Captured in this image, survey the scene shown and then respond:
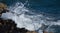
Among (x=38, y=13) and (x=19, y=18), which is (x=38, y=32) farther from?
(x=38, y=13)

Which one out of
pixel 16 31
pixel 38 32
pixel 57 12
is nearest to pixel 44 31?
pixel 38 32

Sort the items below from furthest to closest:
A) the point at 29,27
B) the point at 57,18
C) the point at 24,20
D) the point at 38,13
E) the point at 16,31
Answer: the point at 38,13 < the point at 57,18 < the point at 24,20 < the point at 29,27 < the point at 16,31

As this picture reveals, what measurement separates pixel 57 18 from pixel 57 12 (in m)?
1.03

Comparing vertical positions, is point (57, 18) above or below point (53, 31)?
above

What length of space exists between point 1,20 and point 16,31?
98cm

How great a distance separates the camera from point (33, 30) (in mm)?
7848

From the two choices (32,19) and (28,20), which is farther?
(32,19)

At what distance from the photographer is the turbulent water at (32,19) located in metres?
8.19

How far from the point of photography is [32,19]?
9.12m

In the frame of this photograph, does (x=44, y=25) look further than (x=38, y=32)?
Yes

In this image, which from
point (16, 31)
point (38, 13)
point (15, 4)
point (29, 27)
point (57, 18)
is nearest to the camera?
point (16, 31)

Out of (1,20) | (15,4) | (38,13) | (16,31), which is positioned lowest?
(16,31)

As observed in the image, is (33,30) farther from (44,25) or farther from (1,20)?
(1,20)

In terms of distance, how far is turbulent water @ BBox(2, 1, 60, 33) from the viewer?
26.9 ft
